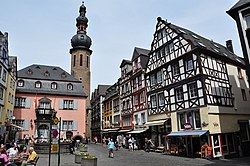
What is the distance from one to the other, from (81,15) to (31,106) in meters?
35.9

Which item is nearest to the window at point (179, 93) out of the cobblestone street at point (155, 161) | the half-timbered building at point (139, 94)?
the cobblestone street at point (155, 161)

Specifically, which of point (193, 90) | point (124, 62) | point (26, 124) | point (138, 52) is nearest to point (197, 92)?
point (193, 90)

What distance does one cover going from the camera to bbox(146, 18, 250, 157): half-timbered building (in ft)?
62.6

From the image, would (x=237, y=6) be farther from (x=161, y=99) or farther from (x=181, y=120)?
(x=161, y=99)

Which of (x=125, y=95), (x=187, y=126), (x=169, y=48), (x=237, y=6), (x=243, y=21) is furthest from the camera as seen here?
(x=125, y=95)

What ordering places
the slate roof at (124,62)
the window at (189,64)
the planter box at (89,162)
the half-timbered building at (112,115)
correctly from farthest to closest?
the half-timbered building at (112,115)
the slate roof at (124,62)
the window at (189,64)
the planter box at (89,162)

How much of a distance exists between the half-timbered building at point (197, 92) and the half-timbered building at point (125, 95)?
8.55m

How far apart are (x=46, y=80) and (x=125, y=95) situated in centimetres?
1546

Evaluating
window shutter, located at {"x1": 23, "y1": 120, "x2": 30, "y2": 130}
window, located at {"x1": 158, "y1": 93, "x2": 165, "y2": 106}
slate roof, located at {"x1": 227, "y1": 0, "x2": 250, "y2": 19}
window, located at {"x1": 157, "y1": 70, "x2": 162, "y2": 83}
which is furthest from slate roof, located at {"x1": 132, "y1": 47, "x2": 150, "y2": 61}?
window shutter, located at {"x1": 23, "y1": 120, "x2": 30, "y2": 130}

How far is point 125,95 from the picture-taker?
3591 cm

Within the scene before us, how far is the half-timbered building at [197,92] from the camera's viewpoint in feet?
62.6

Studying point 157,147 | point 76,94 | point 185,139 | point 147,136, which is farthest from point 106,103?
point 185,139

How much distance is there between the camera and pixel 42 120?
35719mm

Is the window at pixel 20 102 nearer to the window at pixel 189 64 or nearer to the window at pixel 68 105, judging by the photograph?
the window at pixel 68 105
